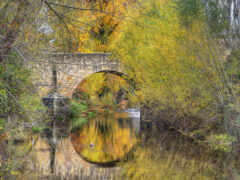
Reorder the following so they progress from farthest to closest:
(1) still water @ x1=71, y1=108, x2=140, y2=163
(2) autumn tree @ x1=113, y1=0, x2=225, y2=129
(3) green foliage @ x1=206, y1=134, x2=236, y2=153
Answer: (2) autumn tree @ x1=113, y1=0, x2=225, y2=129, (1) still water @ x1=71, y1=108, x2=140, y2=163, (3) green foliage @ x1=206, y1=134, x2=236, y2=153

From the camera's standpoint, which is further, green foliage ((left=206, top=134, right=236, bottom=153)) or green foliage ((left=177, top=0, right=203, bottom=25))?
green foliage ((left=177, top=0, right=203, bottom=25))

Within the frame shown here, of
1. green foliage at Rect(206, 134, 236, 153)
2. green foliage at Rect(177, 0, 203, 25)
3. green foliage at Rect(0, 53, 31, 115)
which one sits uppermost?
green foliage at Rect(177, 0, 203, 25)

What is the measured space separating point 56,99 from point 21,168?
10059 mm

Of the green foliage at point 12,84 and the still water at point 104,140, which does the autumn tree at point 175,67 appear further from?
the green foliage at point 12,84

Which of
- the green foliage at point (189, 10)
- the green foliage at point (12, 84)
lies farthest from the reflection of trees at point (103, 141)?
the green foliage at point (189, 10)

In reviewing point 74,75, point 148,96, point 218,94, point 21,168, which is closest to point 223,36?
point 218,94

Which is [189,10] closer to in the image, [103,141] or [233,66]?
[233,66]

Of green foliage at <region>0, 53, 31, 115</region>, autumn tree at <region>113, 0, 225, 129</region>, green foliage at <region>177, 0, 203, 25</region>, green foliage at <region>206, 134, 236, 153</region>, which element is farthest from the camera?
autumn tree at <region>113, 0, 225, 129</region>

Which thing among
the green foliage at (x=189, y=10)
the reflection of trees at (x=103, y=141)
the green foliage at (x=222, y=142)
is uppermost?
the green foliage at (x=189, y=10)

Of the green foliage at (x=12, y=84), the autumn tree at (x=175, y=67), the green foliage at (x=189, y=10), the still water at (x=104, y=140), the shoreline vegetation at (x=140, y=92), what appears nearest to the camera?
the shoreline vegetation at (x=140, y=92)

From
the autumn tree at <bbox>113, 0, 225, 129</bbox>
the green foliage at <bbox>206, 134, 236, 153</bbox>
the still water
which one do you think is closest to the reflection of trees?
the still water

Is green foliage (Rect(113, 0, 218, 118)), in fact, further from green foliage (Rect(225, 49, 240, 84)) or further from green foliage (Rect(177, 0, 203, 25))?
green foliage (Rect(225, 49, 240, 84))

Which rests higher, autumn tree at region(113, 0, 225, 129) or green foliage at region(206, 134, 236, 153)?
autumn tree at region(113, 0, 225, 129)

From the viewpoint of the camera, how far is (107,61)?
18656 mm
